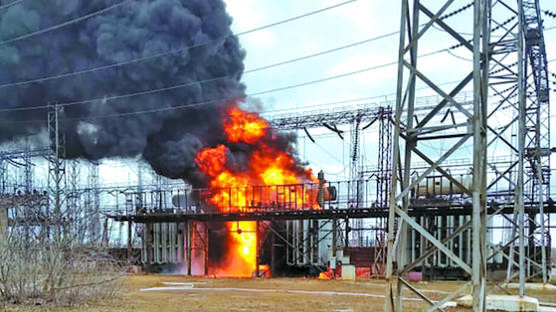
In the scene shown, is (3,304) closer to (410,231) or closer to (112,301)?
(112,301)

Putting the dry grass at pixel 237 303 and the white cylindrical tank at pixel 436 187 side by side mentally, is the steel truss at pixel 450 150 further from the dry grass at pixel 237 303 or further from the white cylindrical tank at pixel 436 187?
the white cylindrical tank at pixel 436 187

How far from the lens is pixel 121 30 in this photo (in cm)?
3609

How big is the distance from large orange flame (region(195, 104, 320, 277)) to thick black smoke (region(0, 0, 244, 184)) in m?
1.61

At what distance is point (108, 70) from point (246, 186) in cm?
1139

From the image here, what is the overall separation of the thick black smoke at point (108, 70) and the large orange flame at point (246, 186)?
63.3 inches

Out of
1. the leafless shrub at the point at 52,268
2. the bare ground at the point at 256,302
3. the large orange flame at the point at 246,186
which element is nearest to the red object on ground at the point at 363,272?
the large orange flame at the point at 246,186

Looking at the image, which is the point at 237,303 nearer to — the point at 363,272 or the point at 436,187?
the point at 363,272

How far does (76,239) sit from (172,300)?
11.7ft

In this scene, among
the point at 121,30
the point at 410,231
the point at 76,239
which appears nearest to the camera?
the point at 76,239

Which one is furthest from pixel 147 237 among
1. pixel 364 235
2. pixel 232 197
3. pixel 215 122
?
pixel 364 235

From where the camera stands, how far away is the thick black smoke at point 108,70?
3569 centimetres

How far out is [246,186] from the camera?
36875mm

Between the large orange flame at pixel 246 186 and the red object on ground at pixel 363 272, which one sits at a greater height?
the large orange flame at pixel 246 186

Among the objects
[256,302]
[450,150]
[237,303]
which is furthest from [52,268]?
[450,150]
